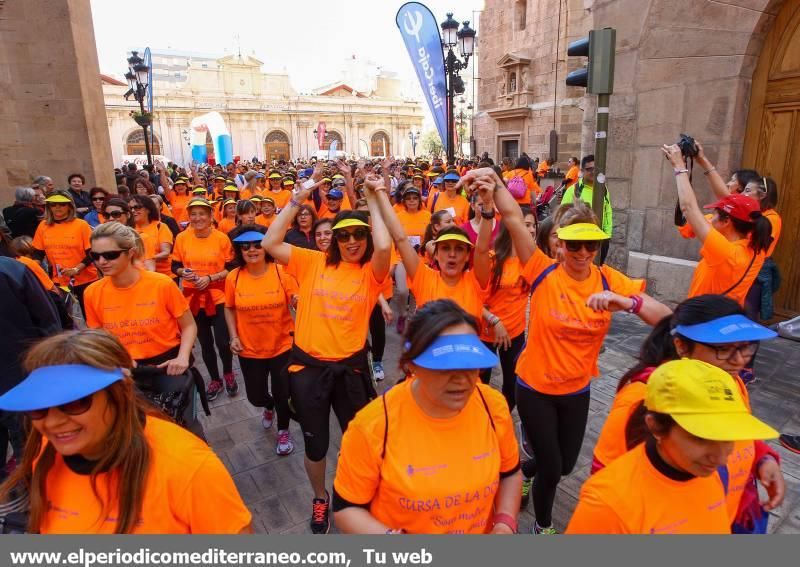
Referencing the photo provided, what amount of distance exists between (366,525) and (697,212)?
126 inches

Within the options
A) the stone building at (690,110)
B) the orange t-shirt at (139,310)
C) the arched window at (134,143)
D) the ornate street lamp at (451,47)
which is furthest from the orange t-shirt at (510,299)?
the arched window at (134,143)

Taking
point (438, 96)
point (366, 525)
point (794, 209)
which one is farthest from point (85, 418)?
point (438, 96)

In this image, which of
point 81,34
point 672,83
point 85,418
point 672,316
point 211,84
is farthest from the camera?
point 211,84

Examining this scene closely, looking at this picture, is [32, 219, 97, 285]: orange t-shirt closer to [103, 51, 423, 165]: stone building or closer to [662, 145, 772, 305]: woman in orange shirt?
[662, 145, 772, 305]: woman in orange shirt

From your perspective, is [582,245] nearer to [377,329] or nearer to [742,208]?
[742,208]

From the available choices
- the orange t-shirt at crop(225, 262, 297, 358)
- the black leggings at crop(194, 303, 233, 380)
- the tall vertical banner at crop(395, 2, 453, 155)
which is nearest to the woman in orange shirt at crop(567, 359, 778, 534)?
the orange t-shirt at crop(225, 262, 297, 358)

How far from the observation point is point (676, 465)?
5.02 ft

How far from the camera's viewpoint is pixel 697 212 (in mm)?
3506

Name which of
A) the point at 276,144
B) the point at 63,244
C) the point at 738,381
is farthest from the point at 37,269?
the point at 276,144

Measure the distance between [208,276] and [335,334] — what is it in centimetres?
222

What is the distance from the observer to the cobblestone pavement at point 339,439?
129 inches

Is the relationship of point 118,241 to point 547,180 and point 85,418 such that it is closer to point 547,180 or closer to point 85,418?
point 85,418

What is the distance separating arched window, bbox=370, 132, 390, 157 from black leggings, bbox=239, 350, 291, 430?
69.6 m

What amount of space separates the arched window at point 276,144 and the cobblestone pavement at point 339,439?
63065mm
